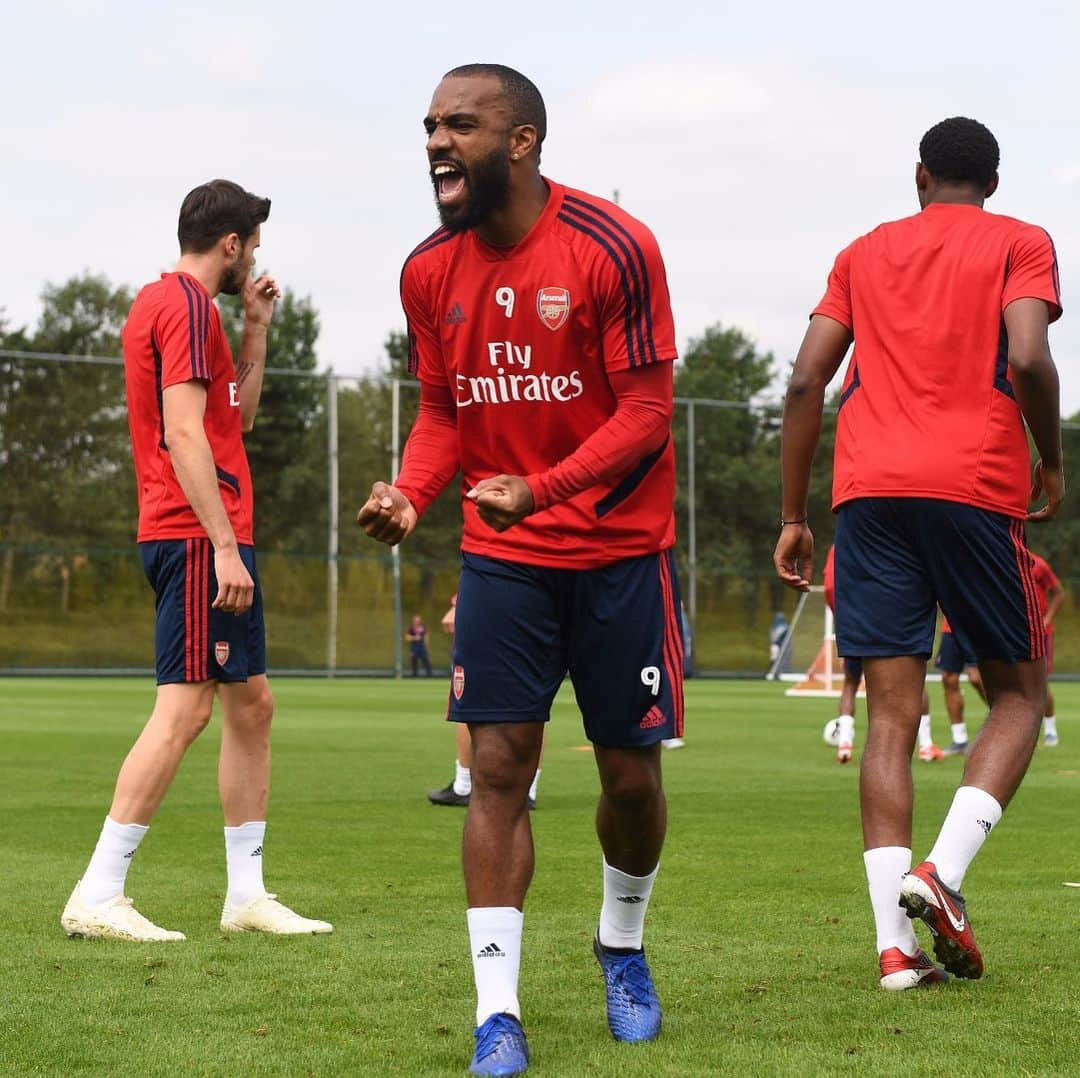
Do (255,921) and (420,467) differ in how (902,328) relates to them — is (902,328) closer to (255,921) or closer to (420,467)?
(420,467)

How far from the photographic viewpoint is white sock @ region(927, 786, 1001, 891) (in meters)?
5.19

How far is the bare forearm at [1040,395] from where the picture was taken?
5152 millimetres

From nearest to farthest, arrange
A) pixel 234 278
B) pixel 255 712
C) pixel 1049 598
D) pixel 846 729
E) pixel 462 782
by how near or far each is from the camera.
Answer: pixel 255 712
pixel 234 278
pixel 462 782
pixel 846 729
pixel 1049 598

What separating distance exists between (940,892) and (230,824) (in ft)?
8.21

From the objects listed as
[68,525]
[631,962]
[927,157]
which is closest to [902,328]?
[927,157]

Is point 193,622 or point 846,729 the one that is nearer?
point 193,622

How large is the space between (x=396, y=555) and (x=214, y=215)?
37.2 m

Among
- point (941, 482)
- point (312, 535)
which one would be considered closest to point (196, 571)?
point (941, 482)

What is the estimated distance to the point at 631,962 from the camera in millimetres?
4645

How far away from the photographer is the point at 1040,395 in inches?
204

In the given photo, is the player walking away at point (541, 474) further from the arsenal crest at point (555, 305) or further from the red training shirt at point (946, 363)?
the red training shirt at point (946, 363)

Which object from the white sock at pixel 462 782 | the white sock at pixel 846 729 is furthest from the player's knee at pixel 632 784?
the white sock at pixel 846 729

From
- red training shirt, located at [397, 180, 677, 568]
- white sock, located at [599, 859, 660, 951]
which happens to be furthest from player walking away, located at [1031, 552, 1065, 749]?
red training shirt, located at [397, 180, 677, 568]

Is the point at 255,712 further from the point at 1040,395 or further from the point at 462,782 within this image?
the point at 462,782
